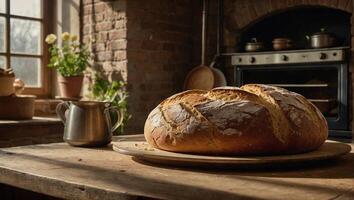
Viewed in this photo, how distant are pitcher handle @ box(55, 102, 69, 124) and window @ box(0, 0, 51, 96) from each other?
92.2 inches

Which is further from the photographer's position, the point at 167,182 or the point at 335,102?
the point at 335,102

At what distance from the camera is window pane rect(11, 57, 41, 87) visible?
3693mm

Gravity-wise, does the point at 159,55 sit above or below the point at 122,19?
below

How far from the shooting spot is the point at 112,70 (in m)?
3.61

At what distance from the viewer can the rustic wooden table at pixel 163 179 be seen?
746 millimetres

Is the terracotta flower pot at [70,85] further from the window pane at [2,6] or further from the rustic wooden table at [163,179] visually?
the rustic wooden table at [163,179]

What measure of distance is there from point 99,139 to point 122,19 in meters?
2.32

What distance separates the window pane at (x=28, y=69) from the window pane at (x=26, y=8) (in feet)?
1.15

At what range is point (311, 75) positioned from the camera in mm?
3467

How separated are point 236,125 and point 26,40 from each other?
313 centimetres

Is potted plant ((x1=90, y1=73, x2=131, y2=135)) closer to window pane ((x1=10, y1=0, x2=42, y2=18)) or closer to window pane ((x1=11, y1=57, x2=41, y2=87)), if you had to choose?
window pane ((x1=11, y1=57, x2=41, y2=87))

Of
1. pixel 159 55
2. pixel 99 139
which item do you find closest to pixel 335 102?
pixel 159 55

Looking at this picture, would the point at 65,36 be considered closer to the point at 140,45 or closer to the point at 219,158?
the point at 140,45

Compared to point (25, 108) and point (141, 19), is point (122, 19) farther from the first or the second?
point (25, 108)
